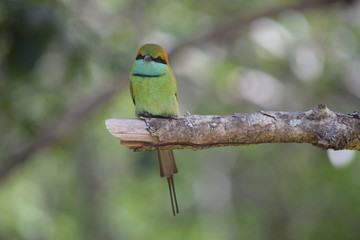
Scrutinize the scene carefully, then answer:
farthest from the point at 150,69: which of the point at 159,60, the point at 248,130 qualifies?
the point at 248,130

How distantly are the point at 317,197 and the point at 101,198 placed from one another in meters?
2.98

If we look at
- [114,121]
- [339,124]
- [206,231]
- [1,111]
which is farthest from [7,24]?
[206,231]

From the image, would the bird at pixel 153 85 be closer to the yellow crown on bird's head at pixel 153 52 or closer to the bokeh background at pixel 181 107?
the yellow crown on bird's head at pixel 153 52

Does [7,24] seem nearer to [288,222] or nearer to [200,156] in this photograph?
[200,156]

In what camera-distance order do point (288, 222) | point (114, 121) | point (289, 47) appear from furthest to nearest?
point (288, 222) → point (289, 47) → point (114, 121)

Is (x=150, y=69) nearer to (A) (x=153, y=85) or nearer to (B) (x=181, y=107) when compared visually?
(A) (x=153, y=85)

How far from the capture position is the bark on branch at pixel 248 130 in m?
2.64

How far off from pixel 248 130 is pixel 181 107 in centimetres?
411

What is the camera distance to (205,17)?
7.18m

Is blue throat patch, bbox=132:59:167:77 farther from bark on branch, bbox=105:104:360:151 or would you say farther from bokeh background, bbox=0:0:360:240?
bokeh background, bbox=0:0:360:240

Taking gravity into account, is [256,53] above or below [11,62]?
above

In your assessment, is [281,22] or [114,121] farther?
[281,22]

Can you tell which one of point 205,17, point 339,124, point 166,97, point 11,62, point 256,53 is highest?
point 205,17

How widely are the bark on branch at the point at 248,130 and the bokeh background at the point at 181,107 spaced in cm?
124
